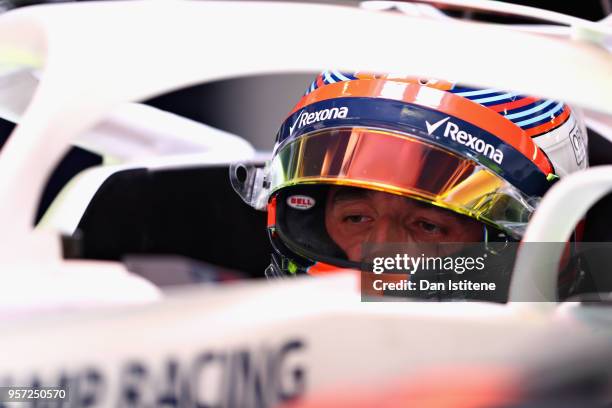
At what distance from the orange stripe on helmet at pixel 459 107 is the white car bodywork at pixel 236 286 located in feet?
1.37

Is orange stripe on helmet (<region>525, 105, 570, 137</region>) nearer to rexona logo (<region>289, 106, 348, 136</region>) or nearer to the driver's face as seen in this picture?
the driver's face

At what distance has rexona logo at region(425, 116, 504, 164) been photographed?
4.89 feet

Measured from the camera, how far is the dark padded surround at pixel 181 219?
6.61 ft

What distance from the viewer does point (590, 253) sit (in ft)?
5.39

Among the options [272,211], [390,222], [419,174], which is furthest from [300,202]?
[419,174]

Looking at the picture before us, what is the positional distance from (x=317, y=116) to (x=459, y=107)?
27cm

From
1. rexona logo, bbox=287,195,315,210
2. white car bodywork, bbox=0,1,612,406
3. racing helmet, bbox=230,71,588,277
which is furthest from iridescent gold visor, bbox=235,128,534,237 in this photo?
white car bodywork, bbox=0,1,612,406

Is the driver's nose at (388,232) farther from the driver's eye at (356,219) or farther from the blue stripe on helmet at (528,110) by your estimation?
the blue stripe on helmet at (528,110)

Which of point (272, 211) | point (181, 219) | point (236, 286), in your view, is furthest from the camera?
point (181, 219)

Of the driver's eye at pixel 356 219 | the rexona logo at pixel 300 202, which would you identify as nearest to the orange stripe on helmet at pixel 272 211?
the rexona logo at pixel 300 202

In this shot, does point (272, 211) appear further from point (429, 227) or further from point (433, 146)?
point (433, 146)

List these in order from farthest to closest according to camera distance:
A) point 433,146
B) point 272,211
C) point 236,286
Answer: point 272,211, point 433,146, point 236,286

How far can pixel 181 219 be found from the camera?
218 centimetres

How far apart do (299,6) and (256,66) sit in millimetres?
130
